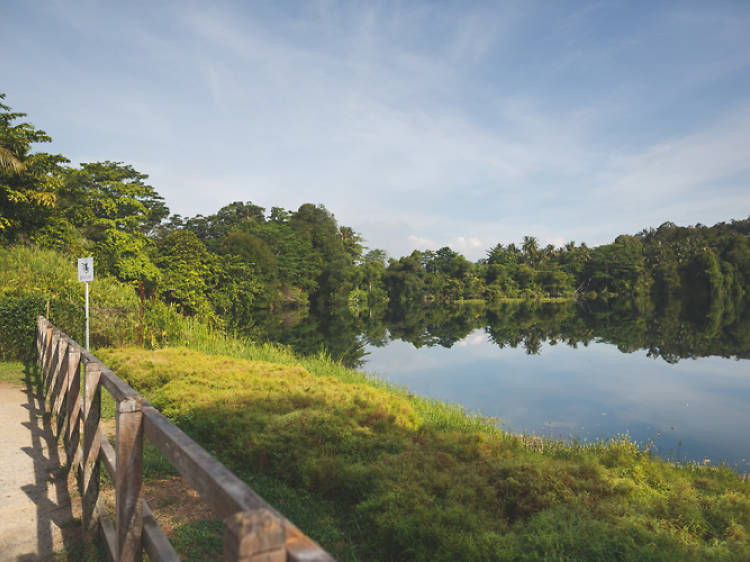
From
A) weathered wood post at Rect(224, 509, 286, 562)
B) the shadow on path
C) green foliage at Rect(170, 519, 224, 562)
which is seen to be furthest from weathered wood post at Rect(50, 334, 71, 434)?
weathered wood post at Rect(224, 509, 286, 562)

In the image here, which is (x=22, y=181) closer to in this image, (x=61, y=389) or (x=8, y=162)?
(x=8, y=162)

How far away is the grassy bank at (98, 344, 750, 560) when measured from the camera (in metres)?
4.23

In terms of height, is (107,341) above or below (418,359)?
above

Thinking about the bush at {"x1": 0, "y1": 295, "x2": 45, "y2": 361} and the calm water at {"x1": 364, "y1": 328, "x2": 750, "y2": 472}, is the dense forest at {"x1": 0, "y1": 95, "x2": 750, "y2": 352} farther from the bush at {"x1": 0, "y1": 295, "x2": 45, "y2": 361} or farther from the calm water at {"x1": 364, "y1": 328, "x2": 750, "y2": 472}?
the calm water at {"x1": 364, "y1": 328, "x2": 750, "y2": 472}

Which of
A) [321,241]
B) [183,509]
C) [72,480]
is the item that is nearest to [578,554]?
[183,509]

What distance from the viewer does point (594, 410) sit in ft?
48.5

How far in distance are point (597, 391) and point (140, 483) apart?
17768 mm

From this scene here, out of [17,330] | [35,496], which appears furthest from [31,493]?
[17,330]

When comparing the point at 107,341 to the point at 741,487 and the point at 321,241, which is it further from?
the point at 321,241

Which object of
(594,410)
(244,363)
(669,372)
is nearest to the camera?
(244,363)

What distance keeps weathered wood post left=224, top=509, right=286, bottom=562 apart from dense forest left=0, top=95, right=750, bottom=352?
18121 millimetres

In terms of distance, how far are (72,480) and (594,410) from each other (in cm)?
1444

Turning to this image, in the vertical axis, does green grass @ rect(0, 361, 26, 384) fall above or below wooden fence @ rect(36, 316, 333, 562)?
below

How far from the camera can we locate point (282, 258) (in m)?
57.3
